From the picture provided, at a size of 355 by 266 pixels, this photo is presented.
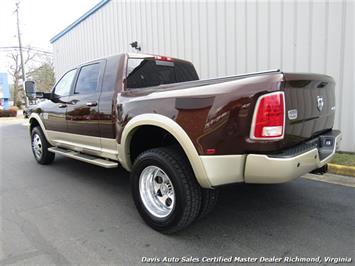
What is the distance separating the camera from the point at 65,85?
5117mm

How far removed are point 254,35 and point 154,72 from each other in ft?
12.3

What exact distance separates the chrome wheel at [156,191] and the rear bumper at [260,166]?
69cm

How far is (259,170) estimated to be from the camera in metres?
2.40

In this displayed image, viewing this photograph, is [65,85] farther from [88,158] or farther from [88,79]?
[88,158]

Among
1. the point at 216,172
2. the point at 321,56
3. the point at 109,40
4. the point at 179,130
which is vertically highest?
the point at 109,40

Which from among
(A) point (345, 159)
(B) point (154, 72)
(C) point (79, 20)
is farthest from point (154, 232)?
(C) point (79, 20)

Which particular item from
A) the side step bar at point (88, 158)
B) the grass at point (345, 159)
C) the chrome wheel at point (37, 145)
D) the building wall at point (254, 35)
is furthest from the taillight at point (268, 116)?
the chrome wheel at point (37, 145)

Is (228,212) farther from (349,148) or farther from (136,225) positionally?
(349,148)

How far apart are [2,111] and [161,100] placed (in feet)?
84.0

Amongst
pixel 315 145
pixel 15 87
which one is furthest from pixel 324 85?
pixel 15 87

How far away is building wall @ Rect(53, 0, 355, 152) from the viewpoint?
19.2 feet

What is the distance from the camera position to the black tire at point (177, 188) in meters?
2.74

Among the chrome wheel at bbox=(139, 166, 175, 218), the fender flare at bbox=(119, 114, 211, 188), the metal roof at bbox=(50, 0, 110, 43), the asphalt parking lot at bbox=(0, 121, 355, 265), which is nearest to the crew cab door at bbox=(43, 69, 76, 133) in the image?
the asphalt parking lot at bbox=(0, 121, 355, 265)

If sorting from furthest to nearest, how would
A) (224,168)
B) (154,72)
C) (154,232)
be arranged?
(154,72)
(154,232)
(224,168)
